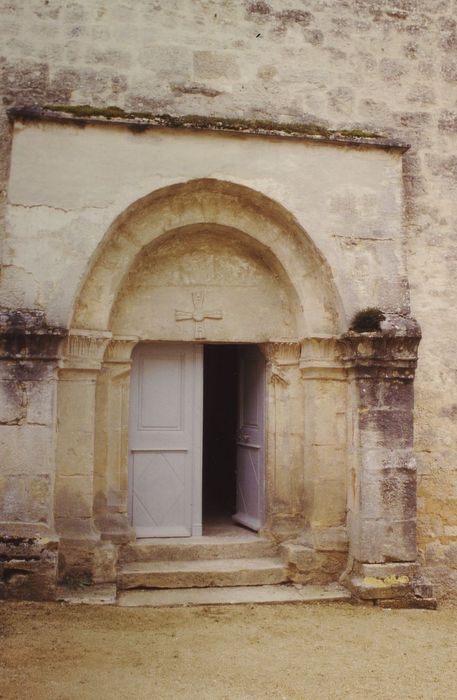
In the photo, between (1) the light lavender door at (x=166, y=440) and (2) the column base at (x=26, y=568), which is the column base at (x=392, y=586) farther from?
(2) the column base at (x=26, y=568)

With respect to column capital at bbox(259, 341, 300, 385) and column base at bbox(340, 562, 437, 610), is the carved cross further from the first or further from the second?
column base at bbox(340, 562, 437, 610)

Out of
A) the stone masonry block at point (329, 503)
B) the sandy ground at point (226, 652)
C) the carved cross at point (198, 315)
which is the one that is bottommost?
the sandy ground at point (226, 652)

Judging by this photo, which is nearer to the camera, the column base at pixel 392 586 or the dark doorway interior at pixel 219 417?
the column base at pixel 392 586

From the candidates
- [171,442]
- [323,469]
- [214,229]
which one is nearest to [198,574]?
[171,442]

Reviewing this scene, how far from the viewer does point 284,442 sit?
5734mm

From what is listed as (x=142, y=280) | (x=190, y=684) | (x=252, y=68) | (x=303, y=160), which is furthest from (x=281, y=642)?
(x=252, y=68)

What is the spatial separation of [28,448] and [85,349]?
868 millimetres

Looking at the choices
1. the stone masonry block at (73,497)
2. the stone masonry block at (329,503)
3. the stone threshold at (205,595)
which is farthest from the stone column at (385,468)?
the stone masonry block at (73,497)

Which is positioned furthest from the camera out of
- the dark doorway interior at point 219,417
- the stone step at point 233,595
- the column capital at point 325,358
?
the dark doorway interior at point 219,417

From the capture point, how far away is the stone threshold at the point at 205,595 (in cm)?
480

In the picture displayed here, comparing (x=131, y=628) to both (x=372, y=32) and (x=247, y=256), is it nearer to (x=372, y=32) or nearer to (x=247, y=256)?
(x=247, y=256)

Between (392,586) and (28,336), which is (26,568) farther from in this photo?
(392,586)

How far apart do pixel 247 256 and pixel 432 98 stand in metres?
2.17

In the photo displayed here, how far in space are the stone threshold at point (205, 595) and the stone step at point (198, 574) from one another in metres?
0.04
